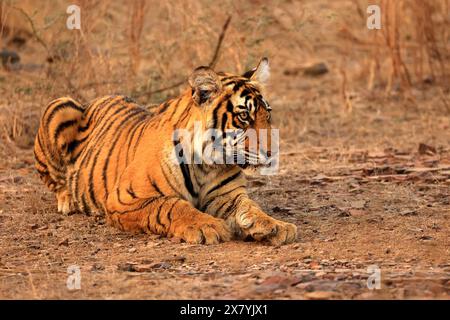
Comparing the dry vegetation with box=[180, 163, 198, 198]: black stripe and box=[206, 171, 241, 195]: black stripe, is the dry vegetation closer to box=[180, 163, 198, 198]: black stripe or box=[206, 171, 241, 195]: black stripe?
box=[180, 163, 198, 198]: black stripe

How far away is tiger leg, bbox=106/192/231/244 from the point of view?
569 cm

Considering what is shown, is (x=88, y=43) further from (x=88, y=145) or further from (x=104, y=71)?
(x=88, y=145)

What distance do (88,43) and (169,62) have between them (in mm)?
1207

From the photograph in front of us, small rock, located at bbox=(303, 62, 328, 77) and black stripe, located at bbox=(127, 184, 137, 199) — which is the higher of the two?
small rock, located at bbox=(303, 62, 328, 77)

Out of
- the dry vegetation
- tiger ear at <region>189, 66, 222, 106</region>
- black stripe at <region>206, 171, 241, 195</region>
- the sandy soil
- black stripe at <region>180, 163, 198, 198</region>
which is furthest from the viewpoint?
black stripe at <region>206, 171, 241, 195</region>

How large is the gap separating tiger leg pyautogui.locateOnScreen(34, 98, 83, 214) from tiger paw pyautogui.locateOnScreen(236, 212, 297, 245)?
1.98 metres

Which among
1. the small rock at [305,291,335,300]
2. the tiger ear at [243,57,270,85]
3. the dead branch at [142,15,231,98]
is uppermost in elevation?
the dead branch at [142,15,231,98]

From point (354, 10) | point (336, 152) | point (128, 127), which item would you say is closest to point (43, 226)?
point (128, 127)

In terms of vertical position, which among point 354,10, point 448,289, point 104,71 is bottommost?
point 448,289

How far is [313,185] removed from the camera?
24.8 feet

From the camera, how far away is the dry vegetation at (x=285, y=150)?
4973 mm

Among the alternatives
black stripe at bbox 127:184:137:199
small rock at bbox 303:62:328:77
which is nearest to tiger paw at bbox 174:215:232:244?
black stripe at bbox 127:184:137:199

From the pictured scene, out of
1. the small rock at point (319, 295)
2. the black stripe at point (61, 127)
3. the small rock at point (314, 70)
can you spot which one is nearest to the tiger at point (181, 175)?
the black stripe at point (61, 127)

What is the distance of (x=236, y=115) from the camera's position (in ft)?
19.1
